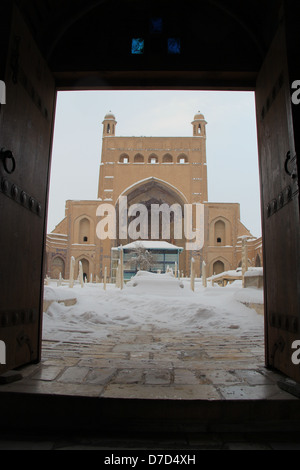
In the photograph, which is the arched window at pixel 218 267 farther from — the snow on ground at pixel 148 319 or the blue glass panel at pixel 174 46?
the blue glass panel at pixel 174 46

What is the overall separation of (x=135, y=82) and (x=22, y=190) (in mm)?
1531

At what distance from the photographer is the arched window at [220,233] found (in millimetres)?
35625

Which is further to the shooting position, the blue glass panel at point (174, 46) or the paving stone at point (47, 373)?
the blue glass panel at point (174, 46)

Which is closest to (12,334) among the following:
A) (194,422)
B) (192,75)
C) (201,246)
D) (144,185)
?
(194,422)

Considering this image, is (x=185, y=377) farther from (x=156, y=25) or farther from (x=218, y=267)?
(x=218, y=267)

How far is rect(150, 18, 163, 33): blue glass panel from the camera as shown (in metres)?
2.95

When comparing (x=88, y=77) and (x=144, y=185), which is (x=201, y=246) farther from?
(x=88, y=77)

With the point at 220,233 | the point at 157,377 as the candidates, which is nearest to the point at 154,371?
the point at 157,377

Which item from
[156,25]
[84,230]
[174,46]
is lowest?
[174,46]

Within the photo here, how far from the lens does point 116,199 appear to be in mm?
36781

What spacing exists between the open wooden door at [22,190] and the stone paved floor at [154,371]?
0.29 meters

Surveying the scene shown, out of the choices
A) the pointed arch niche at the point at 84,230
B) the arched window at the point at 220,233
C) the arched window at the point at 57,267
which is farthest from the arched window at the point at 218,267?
the arched window at the point at 57,267

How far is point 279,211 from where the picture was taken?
7.63ft

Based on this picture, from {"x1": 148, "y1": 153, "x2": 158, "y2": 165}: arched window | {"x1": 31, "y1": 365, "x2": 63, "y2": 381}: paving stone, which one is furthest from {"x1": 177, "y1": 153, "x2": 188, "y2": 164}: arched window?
{"x1": 31, "y1": 365, "x2": 63, "y2": 381}: paving stone
